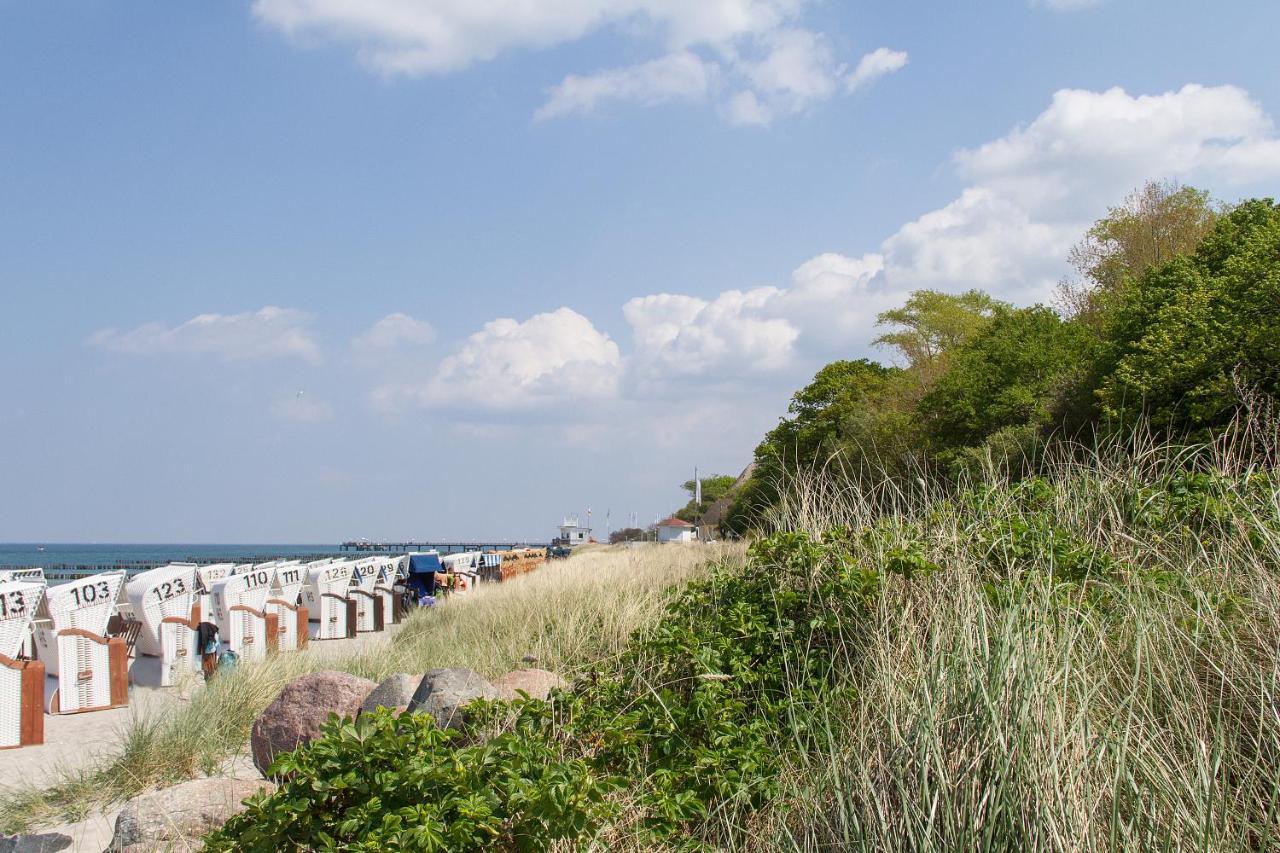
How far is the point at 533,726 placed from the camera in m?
4.86

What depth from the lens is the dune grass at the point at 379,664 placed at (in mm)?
6699

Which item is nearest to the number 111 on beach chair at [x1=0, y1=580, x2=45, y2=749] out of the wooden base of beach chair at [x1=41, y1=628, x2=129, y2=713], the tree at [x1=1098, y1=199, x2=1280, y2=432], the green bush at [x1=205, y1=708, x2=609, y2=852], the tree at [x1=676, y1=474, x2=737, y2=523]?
the wooden base of beach chair at [x1=41, y1=628, x2=129, y2=713]

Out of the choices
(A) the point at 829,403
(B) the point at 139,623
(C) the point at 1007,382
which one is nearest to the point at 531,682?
(B) the point at 139,623

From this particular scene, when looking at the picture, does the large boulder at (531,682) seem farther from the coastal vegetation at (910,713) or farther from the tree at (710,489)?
the tree at (710,489)

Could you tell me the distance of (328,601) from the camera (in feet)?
64.9

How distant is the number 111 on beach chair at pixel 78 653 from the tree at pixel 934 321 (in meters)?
47.2

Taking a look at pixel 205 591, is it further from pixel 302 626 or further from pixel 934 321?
pixel 934 321

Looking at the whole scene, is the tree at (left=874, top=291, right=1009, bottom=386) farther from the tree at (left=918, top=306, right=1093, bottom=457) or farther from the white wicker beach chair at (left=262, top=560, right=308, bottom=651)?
the white wicker beach chair at (left=262, top=560, right=308, bottom=651)

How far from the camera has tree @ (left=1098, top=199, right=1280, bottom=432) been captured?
58.1 ft

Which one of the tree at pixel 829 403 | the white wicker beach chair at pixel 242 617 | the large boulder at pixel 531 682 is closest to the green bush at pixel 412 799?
the large boulder at pixel 531 682

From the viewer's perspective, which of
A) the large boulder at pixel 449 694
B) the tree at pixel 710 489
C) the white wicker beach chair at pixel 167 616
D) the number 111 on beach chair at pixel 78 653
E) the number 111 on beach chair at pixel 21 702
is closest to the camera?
the large boulder at pixel 449 694

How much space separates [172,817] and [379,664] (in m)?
5.01

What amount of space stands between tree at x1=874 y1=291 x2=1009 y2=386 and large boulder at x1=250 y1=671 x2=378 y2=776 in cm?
5000

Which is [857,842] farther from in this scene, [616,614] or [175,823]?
[616,614]
